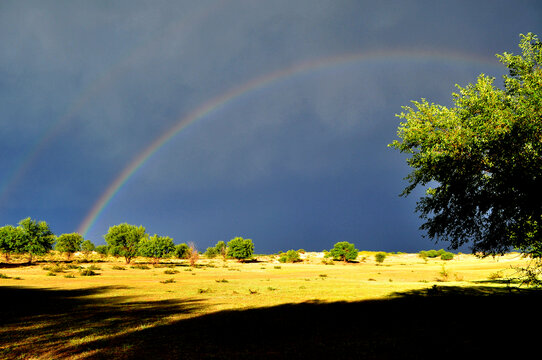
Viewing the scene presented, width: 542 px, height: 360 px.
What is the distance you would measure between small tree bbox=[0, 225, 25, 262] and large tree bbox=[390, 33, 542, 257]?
83817 mm

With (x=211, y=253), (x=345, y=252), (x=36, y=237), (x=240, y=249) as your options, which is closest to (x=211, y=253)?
(x=211, y=253)

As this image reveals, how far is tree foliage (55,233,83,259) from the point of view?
290 feet

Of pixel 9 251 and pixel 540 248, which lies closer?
pixel 540 248

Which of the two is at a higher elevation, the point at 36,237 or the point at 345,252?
the point at 36,237

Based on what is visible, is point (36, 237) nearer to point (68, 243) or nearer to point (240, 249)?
point (68, 243)

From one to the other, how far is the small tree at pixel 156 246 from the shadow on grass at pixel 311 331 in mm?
63996

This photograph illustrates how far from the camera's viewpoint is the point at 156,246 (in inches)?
3063

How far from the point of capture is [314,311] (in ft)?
49.3

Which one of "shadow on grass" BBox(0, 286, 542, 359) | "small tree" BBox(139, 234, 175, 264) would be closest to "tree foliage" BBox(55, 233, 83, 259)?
"small tree" BBox(139, 234, 175, 264)

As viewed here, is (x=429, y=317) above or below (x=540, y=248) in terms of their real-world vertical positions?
below

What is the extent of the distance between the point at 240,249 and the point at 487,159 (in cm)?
10006

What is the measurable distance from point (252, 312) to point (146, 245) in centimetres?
7233

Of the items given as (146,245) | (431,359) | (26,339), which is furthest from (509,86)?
(146,245)

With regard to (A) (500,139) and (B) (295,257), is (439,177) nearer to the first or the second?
(A) (500,139)
